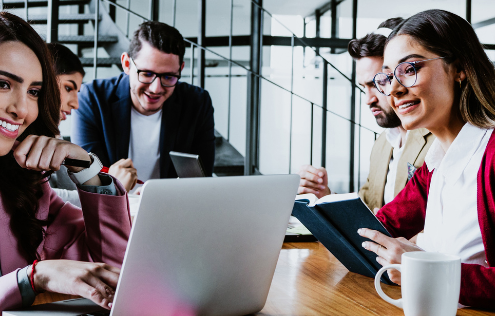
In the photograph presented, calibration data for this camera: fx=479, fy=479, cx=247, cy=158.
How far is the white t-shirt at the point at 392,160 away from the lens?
2104 mm

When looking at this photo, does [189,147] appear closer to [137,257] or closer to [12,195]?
[12,195]

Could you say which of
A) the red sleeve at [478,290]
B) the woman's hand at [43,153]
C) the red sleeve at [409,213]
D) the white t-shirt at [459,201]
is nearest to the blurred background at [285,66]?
the red sleeve at [409,213]

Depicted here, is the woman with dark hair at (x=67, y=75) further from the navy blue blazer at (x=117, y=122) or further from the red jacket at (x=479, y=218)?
the red jacket at (x=479, y=218)

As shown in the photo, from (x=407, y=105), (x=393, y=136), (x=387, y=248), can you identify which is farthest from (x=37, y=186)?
(x=393, y=136)

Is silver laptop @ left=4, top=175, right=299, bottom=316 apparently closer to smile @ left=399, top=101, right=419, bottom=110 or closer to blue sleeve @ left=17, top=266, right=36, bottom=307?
blue sleeve @ left=17, top=266, right=36, bottom=307

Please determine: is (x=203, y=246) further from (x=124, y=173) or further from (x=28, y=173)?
(x=124, y=173)

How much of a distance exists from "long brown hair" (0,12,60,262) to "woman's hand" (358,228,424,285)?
746 millimetres

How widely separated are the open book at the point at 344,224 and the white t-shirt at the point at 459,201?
26 centimetres

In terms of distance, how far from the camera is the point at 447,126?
128 cm

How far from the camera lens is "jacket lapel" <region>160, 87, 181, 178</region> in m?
2.49

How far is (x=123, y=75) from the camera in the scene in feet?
8.39

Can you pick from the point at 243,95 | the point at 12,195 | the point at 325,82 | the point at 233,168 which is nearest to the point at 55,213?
the point at 12,195

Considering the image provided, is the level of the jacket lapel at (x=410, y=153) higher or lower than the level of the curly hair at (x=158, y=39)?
lower

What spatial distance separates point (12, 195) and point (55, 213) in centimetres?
14
